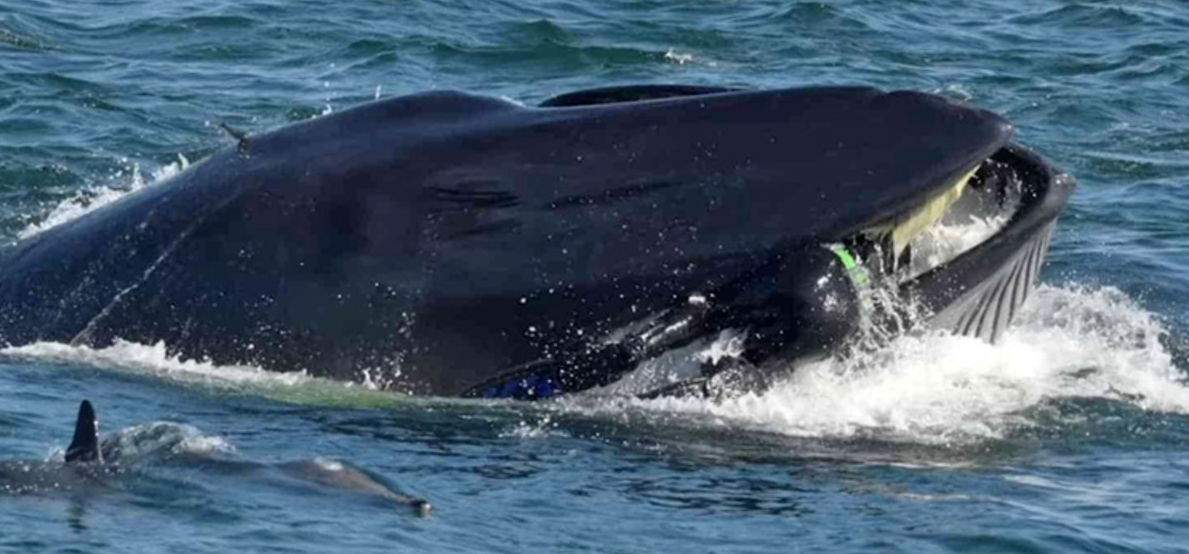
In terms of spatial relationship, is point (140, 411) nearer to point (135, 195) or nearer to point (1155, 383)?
point (135, 195)

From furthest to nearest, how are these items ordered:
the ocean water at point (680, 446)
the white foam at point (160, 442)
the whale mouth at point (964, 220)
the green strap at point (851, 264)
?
the whale mouth at point (964, 220) → the green strap at point (851, 264) → the white foam at point (160, 442) → the ocean water at point (680, 446)

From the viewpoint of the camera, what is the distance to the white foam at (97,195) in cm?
1566

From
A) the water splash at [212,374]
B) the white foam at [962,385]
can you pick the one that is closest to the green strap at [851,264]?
the white foam at [962,385]

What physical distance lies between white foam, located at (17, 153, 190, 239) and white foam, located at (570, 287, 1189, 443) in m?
4.19

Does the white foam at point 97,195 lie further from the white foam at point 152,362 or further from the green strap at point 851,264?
the green strap at point 851,264

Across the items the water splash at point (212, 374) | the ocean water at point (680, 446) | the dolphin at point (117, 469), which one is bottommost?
the ocean water at point (680, 446)

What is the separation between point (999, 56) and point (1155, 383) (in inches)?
458

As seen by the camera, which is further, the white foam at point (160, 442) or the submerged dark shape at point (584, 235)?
the submerged dark shape at point (584, 235)

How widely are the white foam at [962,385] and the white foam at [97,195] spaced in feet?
13.7

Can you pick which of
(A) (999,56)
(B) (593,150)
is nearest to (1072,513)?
(B) (593,150)

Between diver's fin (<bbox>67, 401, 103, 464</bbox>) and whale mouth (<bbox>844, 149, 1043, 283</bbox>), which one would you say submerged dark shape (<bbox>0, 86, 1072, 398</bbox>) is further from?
diver's fin (<bbox>67, 401, 103, 464</bbox>)

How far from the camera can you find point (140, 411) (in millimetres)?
11836

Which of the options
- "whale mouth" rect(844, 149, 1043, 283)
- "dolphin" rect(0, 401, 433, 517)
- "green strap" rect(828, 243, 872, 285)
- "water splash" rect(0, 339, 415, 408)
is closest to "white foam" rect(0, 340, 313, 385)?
"water splash" rect(0, 339, 415, 408)

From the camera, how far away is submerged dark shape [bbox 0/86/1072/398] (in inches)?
447
